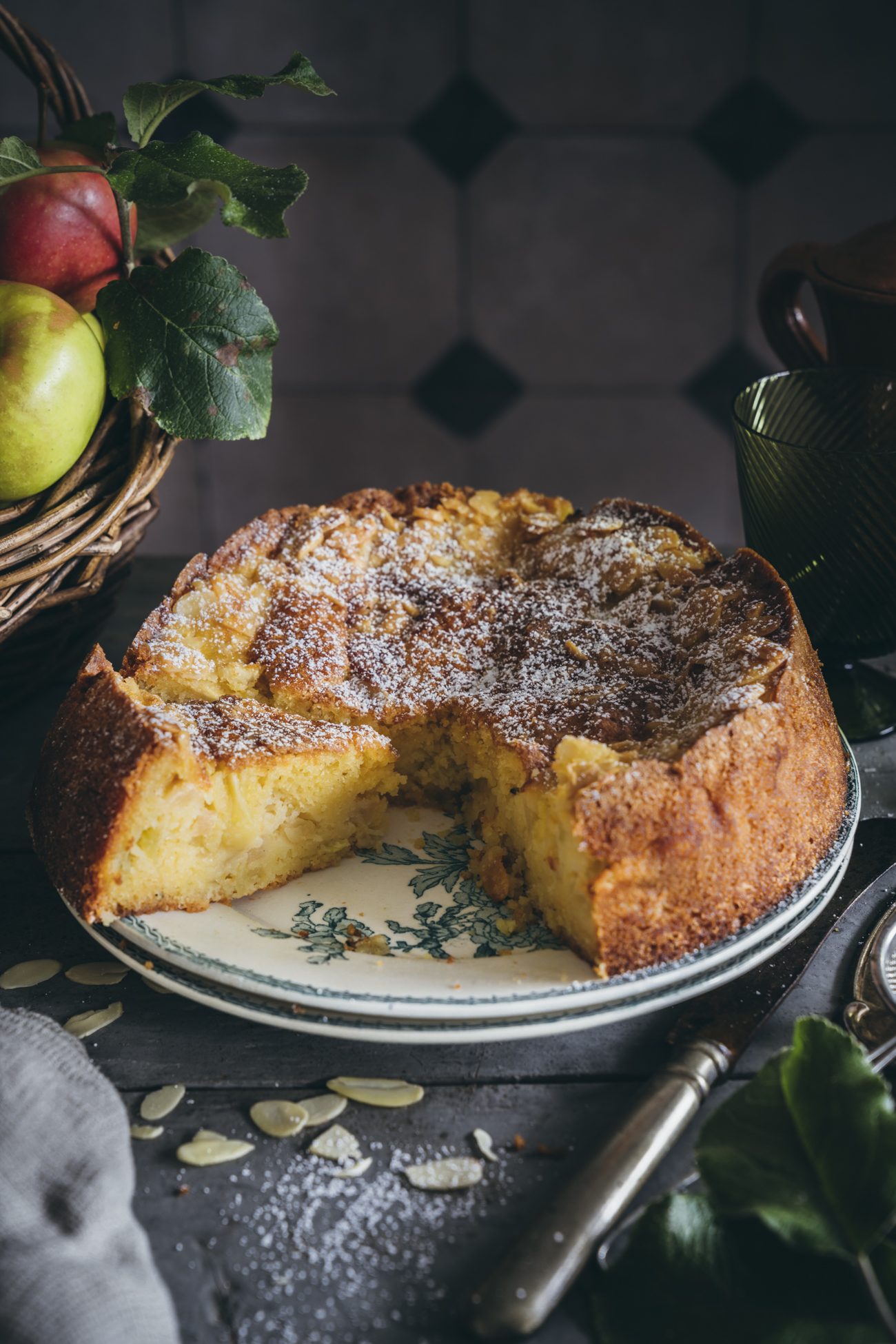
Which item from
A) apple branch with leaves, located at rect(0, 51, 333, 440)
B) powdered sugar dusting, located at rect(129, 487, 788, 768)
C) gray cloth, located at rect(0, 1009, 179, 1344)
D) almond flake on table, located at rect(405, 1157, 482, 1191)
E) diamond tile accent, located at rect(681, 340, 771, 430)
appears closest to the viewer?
gray cloth, located at rect(0, 1009, 179, 1344)

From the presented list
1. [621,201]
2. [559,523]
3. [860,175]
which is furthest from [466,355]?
[559,523]

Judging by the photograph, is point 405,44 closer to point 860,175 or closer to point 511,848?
point 860,175

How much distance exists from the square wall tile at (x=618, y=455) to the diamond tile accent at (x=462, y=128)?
64 centimetres

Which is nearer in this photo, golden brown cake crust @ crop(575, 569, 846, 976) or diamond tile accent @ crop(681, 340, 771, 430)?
golden brown cake crust @ crop(575, 569, 846, 976)

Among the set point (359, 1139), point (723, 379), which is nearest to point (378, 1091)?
point (359, 1139)

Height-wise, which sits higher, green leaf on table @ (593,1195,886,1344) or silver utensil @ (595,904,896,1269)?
green leaf on table @ (593,1195,886,1344)

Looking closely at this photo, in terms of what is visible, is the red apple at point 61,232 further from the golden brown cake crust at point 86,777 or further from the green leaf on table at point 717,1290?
the green leaf on table at point 717,1290

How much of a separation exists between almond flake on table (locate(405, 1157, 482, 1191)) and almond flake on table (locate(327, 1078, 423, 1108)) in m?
0.08

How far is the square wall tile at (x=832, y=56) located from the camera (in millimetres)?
2936

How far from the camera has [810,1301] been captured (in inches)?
35.2

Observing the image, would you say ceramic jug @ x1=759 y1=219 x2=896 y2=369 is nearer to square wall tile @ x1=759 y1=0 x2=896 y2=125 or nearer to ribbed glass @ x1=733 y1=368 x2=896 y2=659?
ribbed glass @ x1=733 y1=368 x2=896 y2=659

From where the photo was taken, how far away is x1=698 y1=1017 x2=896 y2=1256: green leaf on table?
880 mm

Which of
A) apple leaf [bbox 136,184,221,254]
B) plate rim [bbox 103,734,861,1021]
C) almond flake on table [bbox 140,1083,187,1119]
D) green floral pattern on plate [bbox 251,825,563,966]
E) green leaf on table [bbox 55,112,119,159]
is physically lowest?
almond flake on table [bbox 140,1083,187,1119]

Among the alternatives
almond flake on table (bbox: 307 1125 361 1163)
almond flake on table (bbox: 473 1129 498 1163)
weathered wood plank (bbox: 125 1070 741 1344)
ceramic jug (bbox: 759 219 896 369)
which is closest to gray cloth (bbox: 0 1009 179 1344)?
weathered wood plank (bbox: 125 1070 741 1344)
